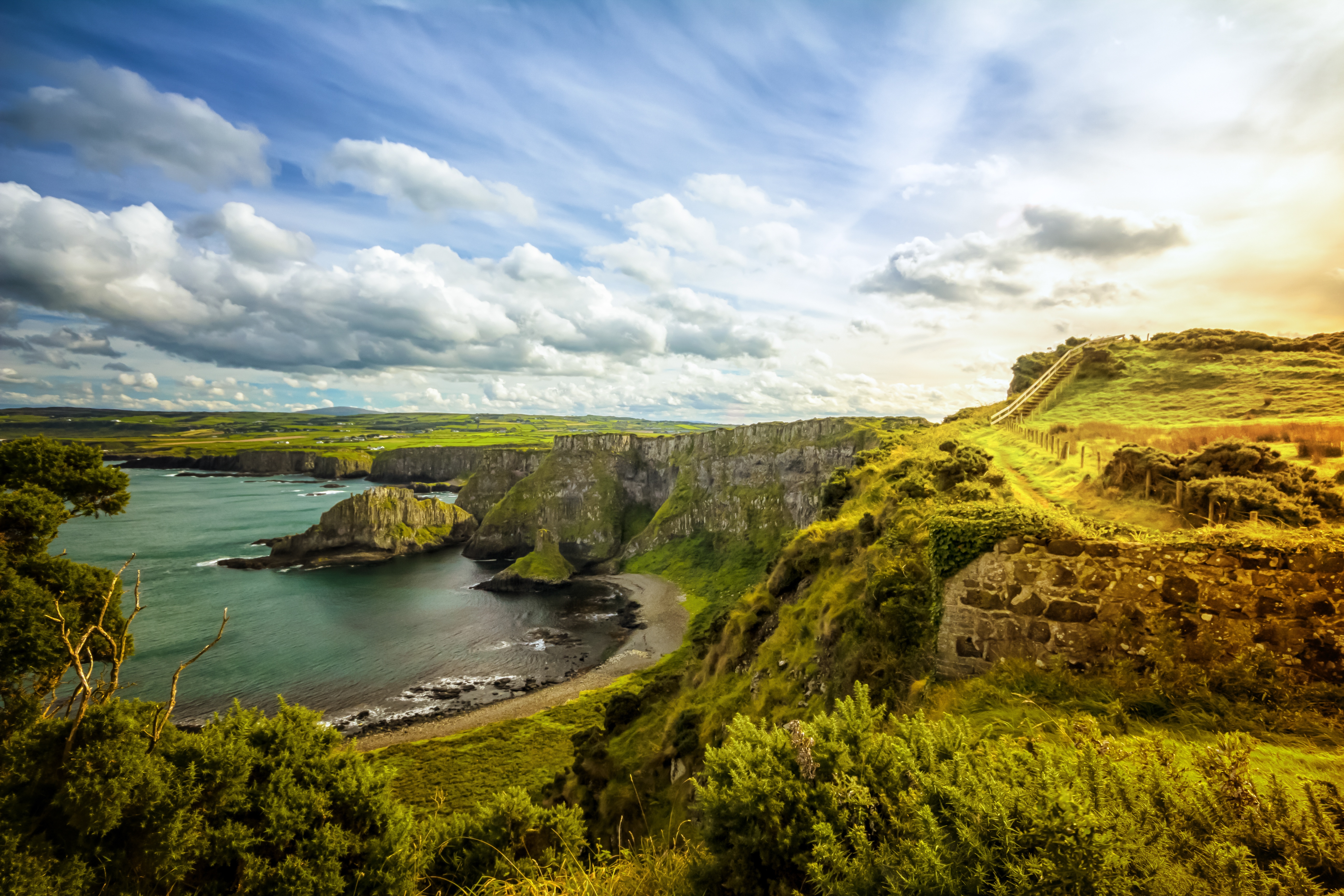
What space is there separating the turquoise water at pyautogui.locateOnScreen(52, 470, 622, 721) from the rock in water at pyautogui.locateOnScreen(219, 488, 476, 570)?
2937 millimetres

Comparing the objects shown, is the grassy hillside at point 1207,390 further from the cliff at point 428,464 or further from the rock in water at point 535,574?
the cliff at point 428,464

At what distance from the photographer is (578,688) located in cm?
4828

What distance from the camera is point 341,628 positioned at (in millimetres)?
61719

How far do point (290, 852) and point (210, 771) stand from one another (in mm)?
3025

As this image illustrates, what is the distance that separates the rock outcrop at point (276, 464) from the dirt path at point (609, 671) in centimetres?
14990

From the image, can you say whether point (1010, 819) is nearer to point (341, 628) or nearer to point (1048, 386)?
point (1048, 386)

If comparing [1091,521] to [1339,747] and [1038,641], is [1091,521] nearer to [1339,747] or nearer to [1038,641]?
[1038,641]

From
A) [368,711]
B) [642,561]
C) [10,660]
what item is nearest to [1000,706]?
[10,660]

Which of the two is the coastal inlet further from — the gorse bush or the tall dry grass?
the tall dry grass

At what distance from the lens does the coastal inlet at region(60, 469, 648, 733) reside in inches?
1843

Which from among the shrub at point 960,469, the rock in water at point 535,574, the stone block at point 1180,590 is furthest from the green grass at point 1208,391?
the rock in water at point 535,574

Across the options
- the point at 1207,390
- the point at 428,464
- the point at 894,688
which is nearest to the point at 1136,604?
the point at 894,688

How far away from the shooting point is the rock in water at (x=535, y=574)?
7788 centimetres

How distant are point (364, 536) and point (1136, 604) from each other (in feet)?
341
